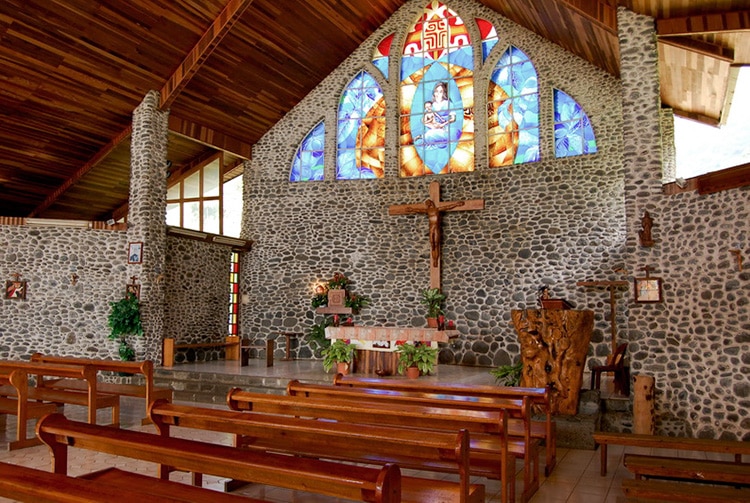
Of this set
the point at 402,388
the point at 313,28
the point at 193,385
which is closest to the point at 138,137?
the point at 313,28

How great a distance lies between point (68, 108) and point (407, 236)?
21.7 ft

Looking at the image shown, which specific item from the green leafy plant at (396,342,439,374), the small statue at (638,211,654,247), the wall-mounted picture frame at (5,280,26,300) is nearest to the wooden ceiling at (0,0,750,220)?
the small statue at (638,211,654,247)

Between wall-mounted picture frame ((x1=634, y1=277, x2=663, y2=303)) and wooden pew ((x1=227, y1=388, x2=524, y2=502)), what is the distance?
3.42 metres

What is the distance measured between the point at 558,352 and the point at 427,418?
3153 mm

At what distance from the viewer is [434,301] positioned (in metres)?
11.3

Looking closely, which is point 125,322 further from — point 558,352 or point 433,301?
point 558,352

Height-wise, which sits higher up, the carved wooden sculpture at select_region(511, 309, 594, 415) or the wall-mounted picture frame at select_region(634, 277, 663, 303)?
the wall-mounted picture frame at select_region(634, 277, 663, 303)

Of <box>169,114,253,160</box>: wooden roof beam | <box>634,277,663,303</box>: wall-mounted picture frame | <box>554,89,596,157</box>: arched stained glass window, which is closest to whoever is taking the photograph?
<box>634,277,663,303</box>: wall-mounted picture frame

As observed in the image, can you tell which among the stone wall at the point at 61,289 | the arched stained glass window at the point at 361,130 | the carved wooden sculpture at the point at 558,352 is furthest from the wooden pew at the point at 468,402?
the arched stained glass window at the point at 361,130

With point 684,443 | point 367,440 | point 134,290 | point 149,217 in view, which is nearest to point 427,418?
point 367,440

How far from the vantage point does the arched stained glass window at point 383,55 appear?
12.6 meters

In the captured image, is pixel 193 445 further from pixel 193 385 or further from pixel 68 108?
pixel 68 108

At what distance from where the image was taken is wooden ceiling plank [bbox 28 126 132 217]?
11180mm

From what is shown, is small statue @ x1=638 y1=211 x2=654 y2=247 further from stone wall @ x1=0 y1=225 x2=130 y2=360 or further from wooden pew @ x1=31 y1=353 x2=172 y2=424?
stone wall @ x1=0 y1=225 x2=130 y2=360
